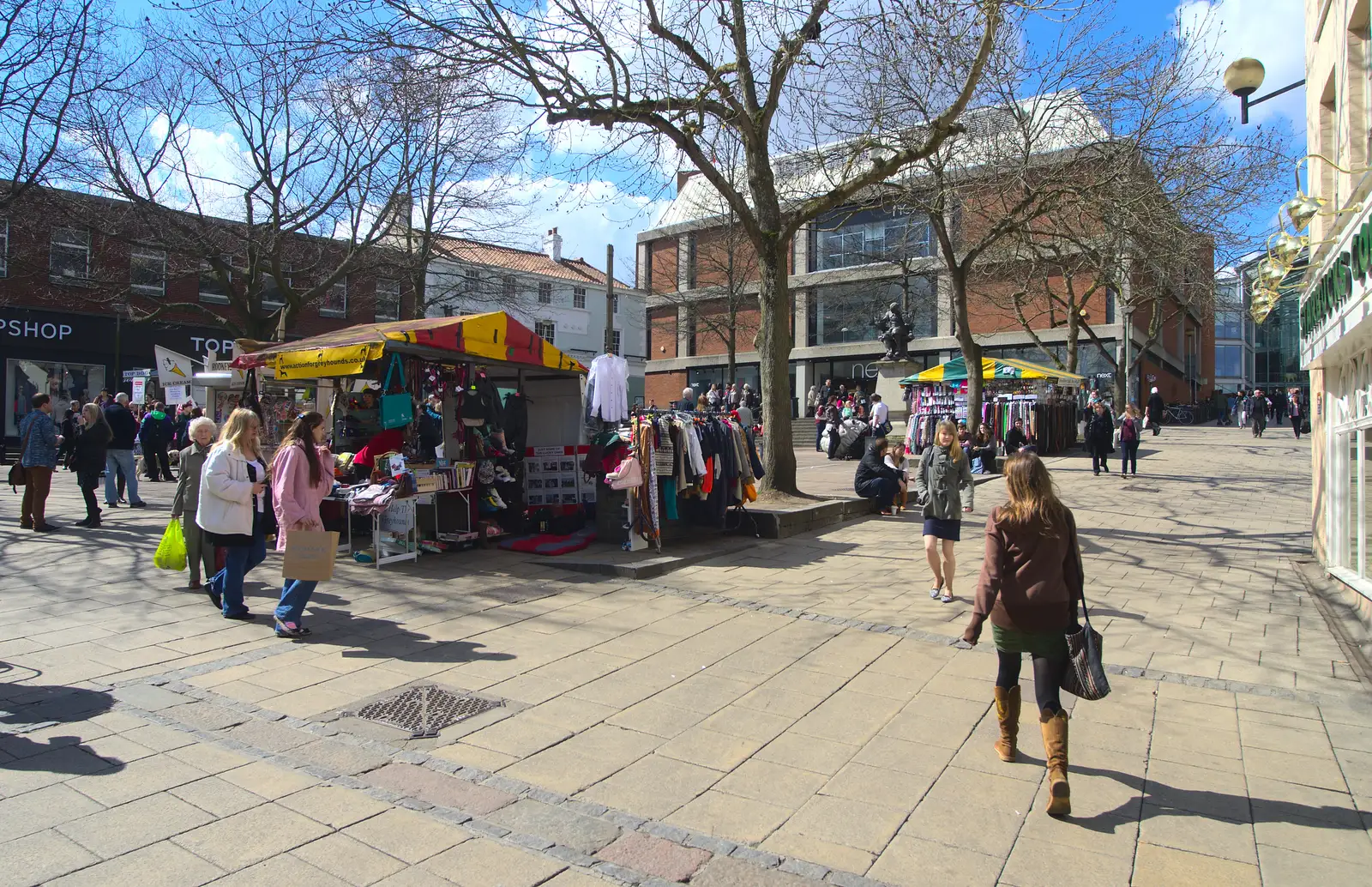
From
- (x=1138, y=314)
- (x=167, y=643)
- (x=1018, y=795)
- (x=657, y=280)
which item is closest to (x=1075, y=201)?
(x=1018, y=795)

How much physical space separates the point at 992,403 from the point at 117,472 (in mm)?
19195

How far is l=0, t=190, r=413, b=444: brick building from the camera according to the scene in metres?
18.7

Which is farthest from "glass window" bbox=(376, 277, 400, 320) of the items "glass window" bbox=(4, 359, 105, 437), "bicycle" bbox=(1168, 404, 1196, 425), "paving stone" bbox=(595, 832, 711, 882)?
"bicycle" bbox=(1168, 404, 1196, 425)

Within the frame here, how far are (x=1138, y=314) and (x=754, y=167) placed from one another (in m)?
33.0

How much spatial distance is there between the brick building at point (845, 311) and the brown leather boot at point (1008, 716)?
2438 centimetres

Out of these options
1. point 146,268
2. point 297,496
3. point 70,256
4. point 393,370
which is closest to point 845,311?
point 146,268

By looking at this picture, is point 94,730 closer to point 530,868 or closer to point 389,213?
point 530,868

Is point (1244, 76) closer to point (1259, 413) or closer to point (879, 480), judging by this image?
point (879, 480)

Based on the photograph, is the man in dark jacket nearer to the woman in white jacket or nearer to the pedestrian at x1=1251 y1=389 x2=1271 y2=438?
the woman in white jacket

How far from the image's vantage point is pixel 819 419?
26.5 meters

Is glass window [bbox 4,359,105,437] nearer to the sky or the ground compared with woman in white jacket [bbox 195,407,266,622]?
nearer to the sky

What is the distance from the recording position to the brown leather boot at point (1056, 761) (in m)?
3.45

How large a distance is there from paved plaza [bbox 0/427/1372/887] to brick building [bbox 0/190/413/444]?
1328cm

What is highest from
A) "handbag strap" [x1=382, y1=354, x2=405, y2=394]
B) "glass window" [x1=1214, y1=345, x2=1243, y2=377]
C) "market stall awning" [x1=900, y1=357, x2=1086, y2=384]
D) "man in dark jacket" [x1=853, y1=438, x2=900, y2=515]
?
"glass window" [x1=1214, y1=345, x2=1243, y2=377]
